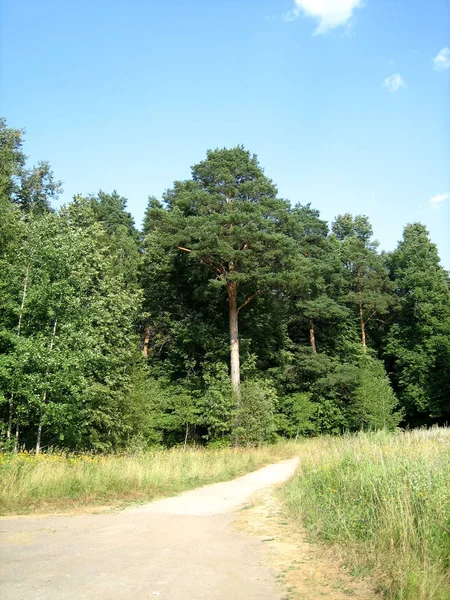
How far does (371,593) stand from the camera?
14.8 ft

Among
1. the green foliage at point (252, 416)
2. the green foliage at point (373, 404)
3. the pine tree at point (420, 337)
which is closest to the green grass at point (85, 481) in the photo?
the green foliage at point (252, 416)

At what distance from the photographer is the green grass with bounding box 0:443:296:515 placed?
8875mm

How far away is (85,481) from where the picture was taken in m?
9.94

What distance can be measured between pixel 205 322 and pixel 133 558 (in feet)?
83.6

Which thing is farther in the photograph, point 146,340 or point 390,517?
point 146,340

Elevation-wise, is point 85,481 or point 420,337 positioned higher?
point 420,337

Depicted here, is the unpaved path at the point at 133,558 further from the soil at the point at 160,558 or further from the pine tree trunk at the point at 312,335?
the pine tree trunk at the point at 312,335

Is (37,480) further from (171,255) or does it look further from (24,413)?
(171,255)

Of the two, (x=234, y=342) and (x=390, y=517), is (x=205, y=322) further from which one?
(x=390, y=517)

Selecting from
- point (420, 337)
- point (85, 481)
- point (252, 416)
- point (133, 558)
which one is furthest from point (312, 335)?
point (133, 558)

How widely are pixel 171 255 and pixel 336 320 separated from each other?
17572mm

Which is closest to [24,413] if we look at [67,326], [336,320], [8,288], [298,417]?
[67,326]

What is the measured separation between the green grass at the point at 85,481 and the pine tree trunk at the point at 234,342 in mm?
12047

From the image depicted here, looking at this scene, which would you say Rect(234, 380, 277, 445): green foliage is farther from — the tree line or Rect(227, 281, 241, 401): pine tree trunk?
Rect(227, 281, 241, 401): pine tree trunk
